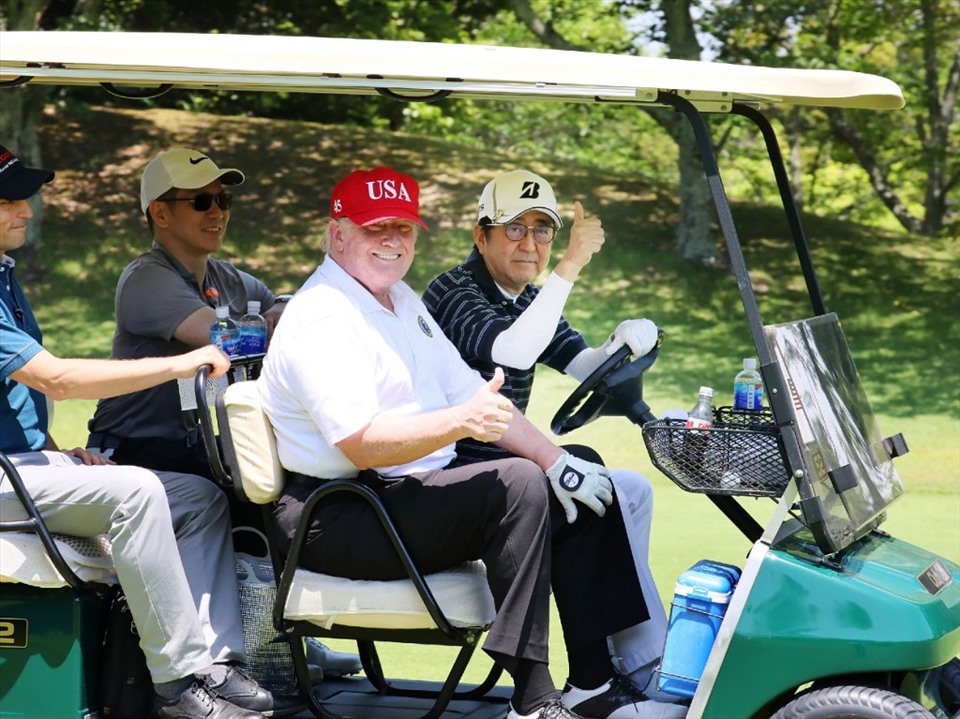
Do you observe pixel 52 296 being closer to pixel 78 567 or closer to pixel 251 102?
pixel 251 102

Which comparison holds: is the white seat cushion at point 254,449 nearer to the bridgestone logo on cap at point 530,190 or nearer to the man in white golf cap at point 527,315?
the man in white golf cap at point 527,315

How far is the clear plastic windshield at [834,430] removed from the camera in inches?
118

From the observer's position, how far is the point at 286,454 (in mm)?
3217

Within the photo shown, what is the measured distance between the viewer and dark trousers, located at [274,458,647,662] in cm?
306

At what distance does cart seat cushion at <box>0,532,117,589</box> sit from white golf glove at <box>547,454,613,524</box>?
119cm

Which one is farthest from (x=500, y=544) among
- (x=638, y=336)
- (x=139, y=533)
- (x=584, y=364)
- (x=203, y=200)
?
(x=203, y=200)

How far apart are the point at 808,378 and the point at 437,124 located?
59.2ft

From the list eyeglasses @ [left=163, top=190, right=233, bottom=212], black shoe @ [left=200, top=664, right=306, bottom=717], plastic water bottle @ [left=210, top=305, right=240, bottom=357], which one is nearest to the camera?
black shoe @ [left=200, top=664, right=306, bottom=717]

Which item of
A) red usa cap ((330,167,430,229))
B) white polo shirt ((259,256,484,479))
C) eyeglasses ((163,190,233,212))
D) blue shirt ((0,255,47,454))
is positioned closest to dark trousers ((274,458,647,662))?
white polo shirt ((259,256,484,479))

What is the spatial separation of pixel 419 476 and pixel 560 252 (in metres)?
13.3

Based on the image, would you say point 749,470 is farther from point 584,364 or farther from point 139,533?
point 139,533

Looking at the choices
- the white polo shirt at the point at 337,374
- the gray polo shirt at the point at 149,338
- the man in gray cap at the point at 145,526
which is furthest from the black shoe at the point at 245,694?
the gray polo shirt at the point at 149,338

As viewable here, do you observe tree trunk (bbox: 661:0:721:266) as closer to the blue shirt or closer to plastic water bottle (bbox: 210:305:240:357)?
plastic water bottle (bbox: 210:305:240:357)

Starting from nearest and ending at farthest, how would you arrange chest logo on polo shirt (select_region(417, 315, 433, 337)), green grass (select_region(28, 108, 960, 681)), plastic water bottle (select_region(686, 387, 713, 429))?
1. plastic water bottle (select_region(686, 387, 713, 429))
2. chest logo on polo shirt (select_region(417, 315, 433, 337))
3. green grass (select_region(28, 108, 960, 681))
